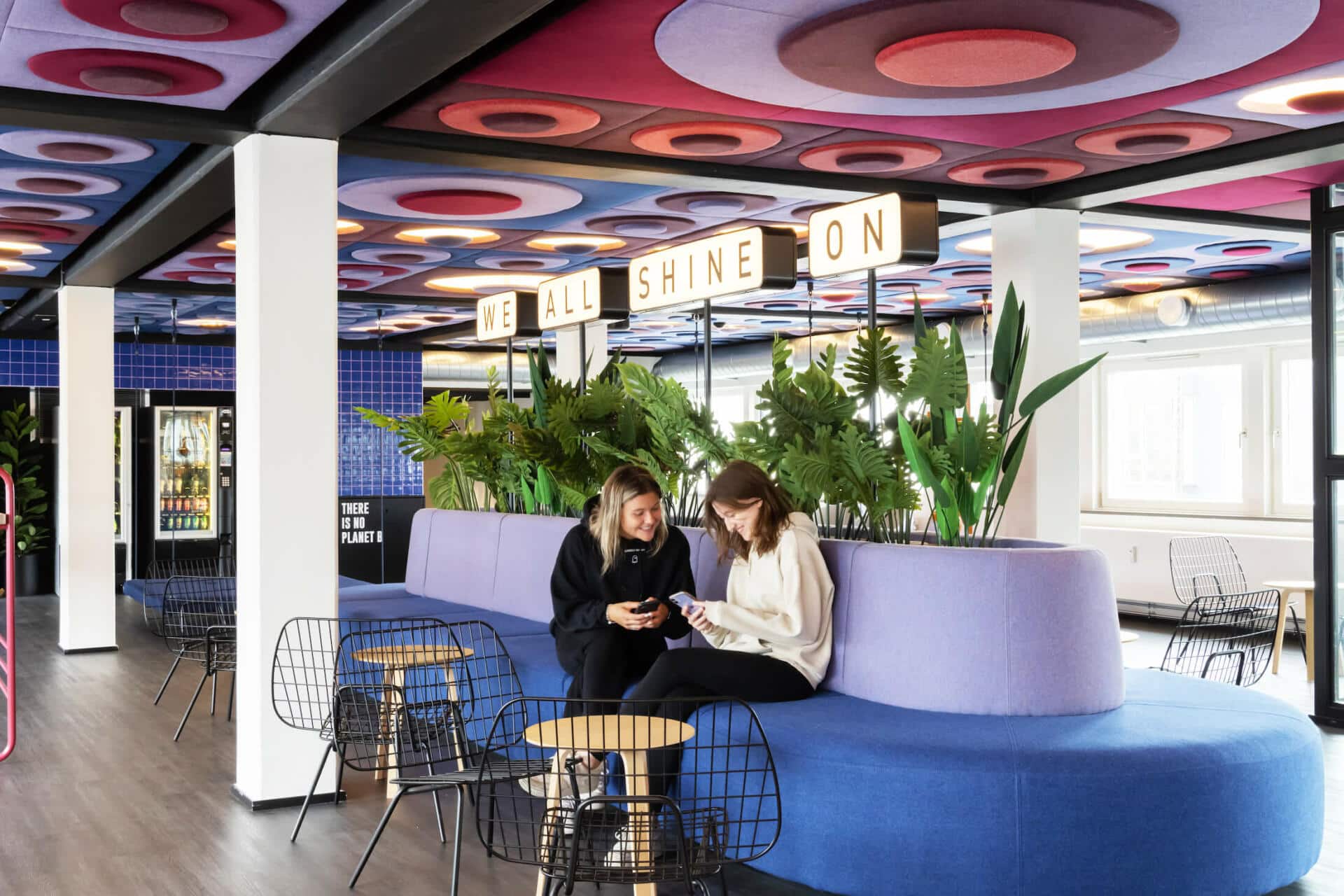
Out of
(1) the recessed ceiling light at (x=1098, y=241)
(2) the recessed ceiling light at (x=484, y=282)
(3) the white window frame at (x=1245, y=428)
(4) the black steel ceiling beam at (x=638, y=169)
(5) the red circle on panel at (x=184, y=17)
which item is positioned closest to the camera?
(5) the red circle on panel at (x=184, y=17)

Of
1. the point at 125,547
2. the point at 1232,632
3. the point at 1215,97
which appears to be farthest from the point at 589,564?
the point at 125,547

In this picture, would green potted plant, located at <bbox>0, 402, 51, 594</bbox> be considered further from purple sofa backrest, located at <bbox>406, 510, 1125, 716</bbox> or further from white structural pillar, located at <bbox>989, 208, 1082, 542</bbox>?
purple sofa backrest, located at <bbox>406, 510, 1125, 716</bbox>

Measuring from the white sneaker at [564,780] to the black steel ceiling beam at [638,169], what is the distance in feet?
8.28

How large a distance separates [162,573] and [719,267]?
8392 mm

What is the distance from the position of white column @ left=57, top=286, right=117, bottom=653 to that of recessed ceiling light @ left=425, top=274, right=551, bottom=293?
→ 8.56ft

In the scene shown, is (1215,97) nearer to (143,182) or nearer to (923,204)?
(923,204)

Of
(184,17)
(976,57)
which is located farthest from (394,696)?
(976,57)

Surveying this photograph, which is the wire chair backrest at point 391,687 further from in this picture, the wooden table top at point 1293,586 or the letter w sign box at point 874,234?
the wooden table top at point 1293,586

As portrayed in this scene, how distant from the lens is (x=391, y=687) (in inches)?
157

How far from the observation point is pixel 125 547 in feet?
44.8

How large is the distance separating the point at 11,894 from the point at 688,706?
7.27 feet

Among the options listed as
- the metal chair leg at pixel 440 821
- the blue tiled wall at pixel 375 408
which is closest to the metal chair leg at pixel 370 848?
the metal chair leg at pixel 440 821

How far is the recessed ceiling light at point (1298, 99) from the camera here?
4.95 metres

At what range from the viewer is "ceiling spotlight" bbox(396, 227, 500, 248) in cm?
812
